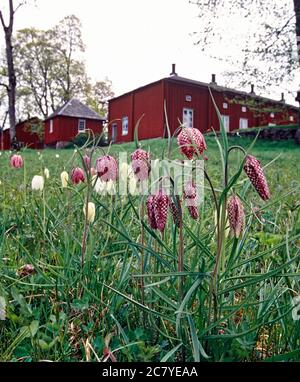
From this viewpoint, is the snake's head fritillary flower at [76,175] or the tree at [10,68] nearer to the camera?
the snake's head fritillary flower at [76,175]

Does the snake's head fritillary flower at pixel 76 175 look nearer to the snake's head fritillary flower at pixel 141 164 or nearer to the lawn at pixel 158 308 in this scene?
the lawn at pixel 158 308

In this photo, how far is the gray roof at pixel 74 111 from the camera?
65.3ft

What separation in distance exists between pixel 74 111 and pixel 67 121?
0.64m

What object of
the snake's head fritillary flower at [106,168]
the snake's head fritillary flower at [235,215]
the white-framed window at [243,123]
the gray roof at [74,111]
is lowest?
the snake's head fritillary flower at [235,215]

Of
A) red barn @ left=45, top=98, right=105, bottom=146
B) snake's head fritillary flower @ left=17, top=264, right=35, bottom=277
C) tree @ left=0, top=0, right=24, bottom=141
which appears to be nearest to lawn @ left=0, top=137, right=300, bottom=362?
snake's head fritillary flower @ left=17, top=264, right=35, bottom=277

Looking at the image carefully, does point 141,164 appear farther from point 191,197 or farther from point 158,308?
point 158,308

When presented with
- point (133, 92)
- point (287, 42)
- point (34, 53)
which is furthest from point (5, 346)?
point (34, 53)

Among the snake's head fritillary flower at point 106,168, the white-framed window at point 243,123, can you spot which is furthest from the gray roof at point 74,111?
the snake's head fritillary flower at point 106,168

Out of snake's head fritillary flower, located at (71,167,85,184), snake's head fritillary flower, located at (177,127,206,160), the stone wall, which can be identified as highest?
the stone wall

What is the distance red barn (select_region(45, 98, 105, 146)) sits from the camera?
1975 cm

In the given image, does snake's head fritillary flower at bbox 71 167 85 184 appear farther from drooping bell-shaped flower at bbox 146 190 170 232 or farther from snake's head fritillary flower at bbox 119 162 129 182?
drooping bell-shaped flower at bbox 146 190 170 232

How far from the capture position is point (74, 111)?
20172 mm

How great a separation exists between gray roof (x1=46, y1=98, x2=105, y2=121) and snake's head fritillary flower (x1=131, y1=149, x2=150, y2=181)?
19823 millimetres

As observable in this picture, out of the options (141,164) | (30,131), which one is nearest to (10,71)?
(141,164)
